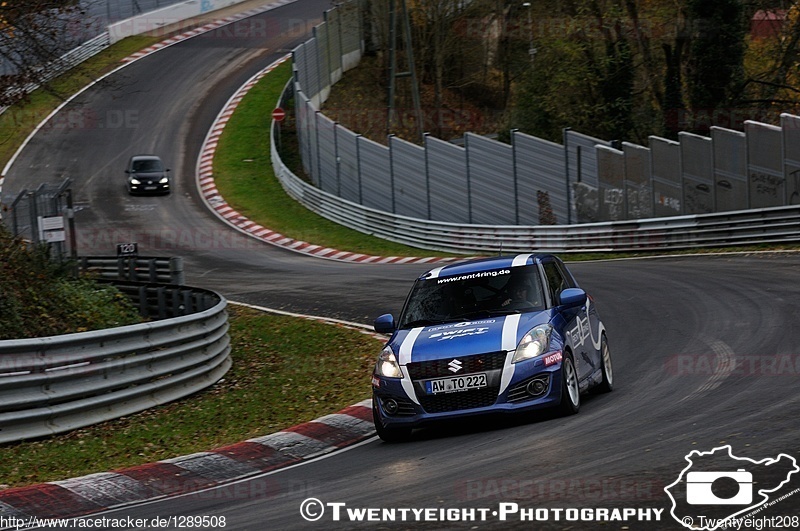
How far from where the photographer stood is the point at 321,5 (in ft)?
234

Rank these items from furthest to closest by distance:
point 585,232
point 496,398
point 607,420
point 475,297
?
point 585,232
point 475,297
point 496,398
point 607,420

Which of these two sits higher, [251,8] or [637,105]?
[251,8]

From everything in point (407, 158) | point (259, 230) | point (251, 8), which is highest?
point (251, 8)

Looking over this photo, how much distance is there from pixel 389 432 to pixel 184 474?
1.89 metres

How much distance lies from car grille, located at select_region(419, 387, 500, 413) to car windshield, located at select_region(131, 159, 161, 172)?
35961mm

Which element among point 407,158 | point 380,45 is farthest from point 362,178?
point 380,45

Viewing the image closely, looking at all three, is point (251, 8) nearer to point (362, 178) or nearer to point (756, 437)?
point (362, 178)

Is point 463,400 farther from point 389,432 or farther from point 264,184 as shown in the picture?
point 264,184

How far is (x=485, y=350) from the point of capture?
32.6ft

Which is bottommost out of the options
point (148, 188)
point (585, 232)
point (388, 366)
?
point (148, 188)

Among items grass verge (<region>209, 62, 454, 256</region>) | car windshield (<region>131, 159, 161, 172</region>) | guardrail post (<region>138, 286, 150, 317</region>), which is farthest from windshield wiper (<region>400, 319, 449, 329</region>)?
car windshield (<region>131, 159, 161, 172</region>)

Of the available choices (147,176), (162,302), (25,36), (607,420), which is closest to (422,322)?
(607,420)

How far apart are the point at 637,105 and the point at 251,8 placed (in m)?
Result: 35.4

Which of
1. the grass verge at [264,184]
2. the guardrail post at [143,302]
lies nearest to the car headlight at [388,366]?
the guardrail post at [143,302]
